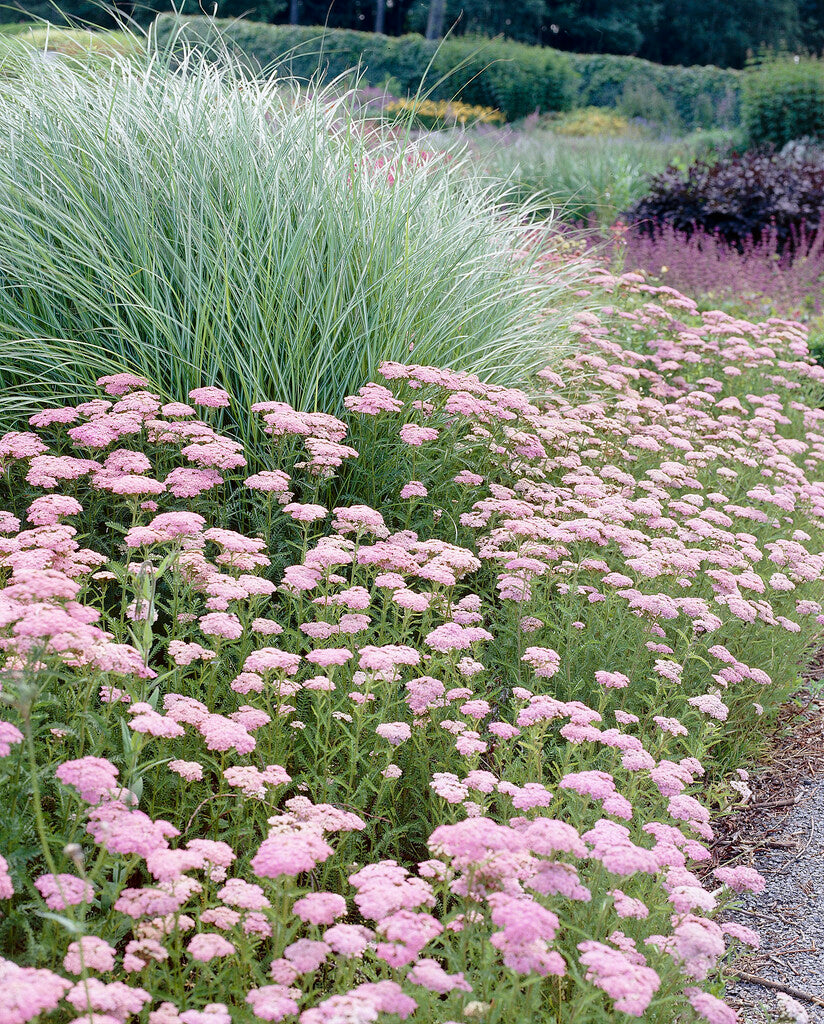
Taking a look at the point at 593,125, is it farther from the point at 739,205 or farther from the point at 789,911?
the point at 789,911

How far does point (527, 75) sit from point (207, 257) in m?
29.0

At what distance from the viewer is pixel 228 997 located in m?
1.76

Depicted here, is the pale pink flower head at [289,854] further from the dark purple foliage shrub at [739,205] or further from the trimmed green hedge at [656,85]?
the trimmed green hedge at [656,85]

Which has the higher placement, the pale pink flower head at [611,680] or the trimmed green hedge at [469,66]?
the trimmed green hedge at [469,66]

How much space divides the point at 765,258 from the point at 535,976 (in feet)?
31.7

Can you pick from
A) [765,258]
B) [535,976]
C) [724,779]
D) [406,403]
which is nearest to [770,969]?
[724,779]

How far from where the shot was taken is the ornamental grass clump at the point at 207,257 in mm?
3900

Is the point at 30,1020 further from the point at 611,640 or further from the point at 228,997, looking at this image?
the point at 611,640

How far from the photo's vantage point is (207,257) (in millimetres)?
4051

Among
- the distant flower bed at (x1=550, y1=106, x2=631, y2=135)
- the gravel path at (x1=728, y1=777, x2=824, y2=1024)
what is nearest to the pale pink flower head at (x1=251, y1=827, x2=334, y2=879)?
the gravel path at (x1=728, y1=777, x2=824, y2=1024)

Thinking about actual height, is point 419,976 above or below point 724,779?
above

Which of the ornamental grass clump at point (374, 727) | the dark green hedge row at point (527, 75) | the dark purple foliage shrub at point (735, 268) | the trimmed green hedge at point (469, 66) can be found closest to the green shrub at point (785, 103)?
the dark purple foliage shrub at point (735, 268)

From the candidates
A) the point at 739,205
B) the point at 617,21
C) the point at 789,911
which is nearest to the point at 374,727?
the point at 789,911

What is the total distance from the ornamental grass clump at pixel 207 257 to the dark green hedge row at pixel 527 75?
25.2 metres
